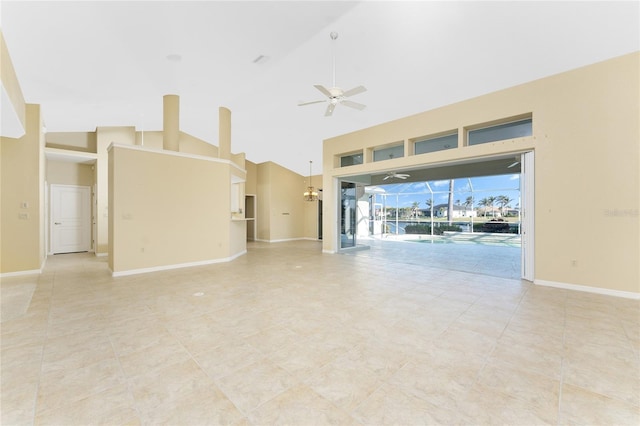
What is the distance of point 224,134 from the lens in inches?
292

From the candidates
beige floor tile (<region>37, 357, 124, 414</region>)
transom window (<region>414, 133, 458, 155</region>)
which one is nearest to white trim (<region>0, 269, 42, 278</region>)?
beige floor tile (<region>37, 357, 124, 414</region>)

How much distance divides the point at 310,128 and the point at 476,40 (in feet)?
16.3

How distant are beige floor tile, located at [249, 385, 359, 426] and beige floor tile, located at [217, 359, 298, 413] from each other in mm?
72

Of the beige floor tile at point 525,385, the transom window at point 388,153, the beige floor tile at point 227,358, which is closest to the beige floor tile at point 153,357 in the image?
the beige floor tile at point 227,358

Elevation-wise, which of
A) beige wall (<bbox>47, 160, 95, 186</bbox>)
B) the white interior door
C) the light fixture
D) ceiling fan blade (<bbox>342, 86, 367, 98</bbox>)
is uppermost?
ceiling fan blade (<bbox>342, 86, 367, 98</bbox>)

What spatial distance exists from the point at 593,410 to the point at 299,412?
1.83 metres

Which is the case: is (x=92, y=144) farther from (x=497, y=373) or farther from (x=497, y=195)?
(x=497, y=195)

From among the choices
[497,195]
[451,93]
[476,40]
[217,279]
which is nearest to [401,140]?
[451,93]

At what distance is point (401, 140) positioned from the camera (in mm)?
6652

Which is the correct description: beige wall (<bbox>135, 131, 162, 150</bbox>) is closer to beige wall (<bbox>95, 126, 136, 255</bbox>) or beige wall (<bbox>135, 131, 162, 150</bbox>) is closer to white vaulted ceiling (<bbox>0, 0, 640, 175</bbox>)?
beige wall (<bbox>95, 126, 136, 255</bbox>)

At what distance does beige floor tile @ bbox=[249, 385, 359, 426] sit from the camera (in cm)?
156

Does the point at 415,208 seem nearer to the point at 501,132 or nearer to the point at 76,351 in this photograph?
the point at 501,132

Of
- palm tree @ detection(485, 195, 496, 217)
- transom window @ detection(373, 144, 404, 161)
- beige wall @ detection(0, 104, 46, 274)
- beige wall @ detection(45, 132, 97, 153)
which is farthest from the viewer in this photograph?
palm tree @ detection(485, 195, 496, 217)

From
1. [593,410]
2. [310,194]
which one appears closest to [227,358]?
[593,410]
